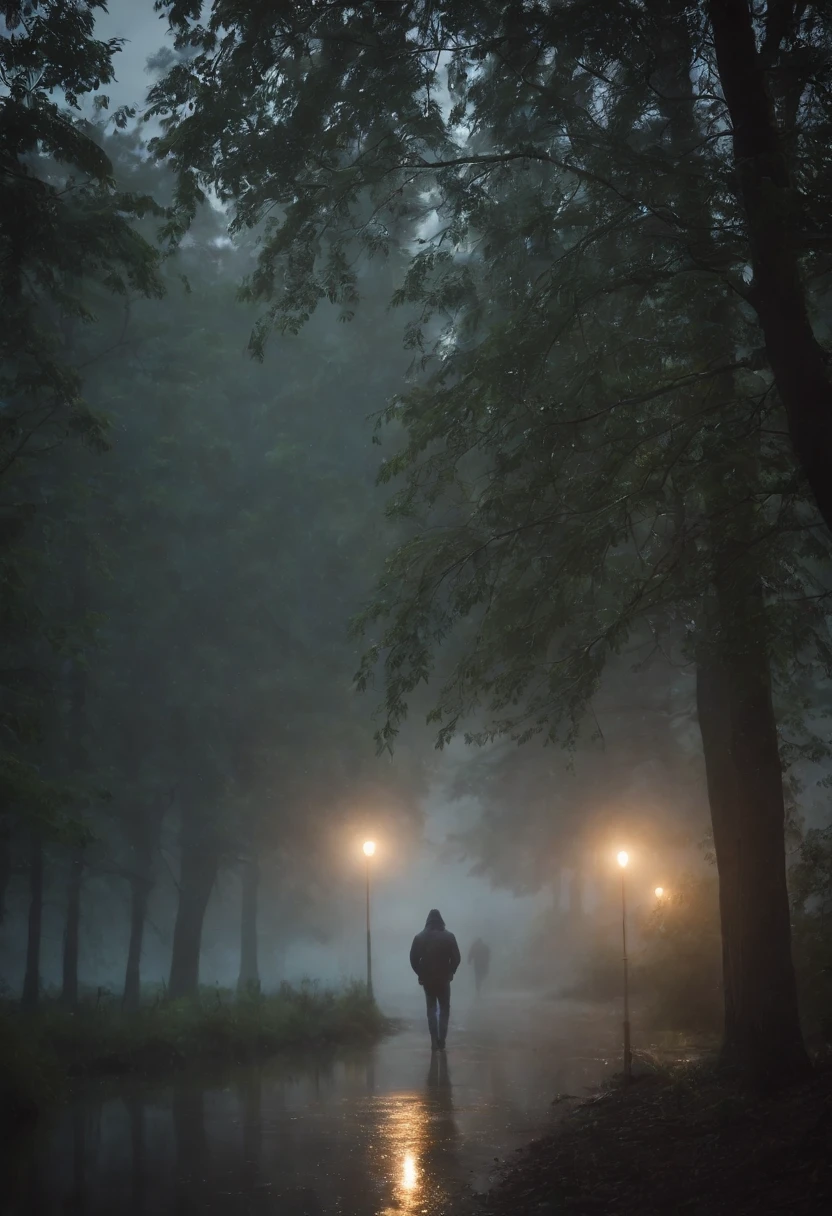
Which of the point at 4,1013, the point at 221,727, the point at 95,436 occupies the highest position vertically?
the point at 95,436

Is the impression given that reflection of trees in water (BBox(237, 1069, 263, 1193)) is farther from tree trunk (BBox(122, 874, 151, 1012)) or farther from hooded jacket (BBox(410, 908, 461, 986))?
tree trunk (BBox(122, 874, 151, 1012))

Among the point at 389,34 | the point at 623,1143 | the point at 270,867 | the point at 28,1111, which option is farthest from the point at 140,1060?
the point at 270,867

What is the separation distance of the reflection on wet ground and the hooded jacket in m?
1.21

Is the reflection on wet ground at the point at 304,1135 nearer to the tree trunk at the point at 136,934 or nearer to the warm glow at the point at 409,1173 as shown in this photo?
the warm glow at the point at 409,1173

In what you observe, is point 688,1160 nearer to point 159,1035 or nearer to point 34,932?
point 159,1035

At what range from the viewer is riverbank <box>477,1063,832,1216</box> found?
6.91 metres

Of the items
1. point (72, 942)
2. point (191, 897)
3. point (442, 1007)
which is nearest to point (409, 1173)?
point (442, 1007)

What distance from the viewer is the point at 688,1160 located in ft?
26.1

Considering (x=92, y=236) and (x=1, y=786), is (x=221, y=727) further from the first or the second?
(x=92, y=236)

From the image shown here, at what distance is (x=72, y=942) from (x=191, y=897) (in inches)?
133

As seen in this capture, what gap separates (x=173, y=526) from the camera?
76.5 feet

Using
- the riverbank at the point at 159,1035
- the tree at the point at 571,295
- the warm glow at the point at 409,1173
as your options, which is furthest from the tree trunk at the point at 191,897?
the warm glow at the point at 409,1173

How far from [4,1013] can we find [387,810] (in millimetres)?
15546

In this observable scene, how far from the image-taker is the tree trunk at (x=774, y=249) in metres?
7.86
